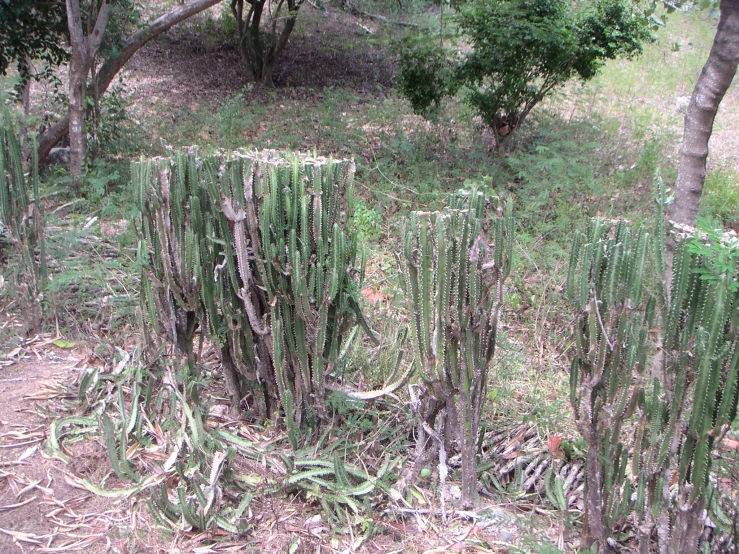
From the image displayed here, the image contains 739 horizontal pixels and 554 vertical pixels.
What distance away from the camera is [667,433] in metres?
2.15

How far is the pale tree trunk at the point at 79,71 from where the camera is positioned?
266 inches

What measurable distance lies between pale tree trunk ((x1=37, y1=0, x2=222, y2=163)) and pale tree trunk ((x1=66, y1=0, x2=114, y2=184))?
373mm

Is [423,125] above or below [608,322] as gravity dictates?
above

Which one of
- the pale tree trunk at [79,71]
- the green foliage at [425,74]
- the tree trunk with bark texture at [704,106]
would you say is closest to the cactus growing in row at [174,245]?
the tree trunk with bark texture at [704,106]

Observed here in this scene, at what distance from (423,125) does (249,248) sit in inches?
266

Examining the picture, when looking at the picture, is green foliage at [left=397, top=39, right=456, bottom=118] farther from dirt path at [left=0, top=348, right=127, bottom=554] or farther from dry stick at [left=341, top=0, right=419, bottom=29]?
dry stick at [left=341, top=0, right=419, bottom=29]

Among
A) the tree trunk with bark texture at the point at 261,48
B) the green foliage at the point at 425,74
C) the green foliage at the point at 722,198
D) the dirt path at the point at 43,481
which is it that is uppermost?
the tree trunk with bark texture at the point at 261,48

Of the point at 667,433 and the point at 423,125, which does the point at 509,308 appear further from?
the point at 423,125

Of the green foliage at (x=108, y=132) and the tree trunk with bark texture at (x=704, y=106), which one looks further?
the green foliage at (x=108, y=132)

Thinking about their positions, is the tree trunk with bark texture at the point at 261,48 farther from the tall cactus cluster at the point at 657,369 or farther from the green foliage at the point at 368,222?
the tall cactus cluster at the point at 657,369

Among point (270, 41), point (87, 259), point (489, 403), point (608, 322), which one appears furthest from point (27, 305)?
point (270, 41)

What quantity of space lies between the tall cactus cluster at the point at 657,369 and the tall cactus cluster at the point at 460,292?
34 cm

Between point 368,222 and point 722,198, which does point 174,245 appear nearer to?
point 368,222

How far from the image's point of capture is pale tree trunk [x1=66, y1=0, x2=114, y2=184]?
6.75 metres
